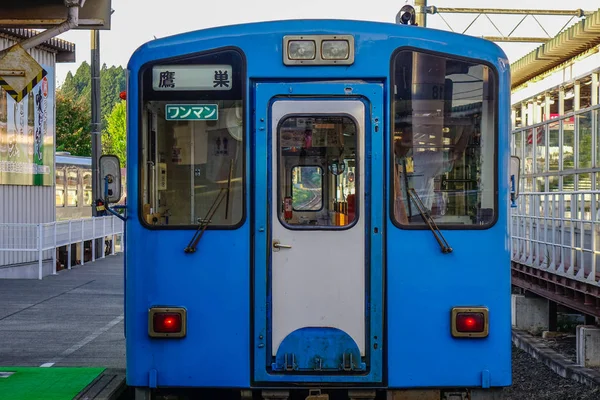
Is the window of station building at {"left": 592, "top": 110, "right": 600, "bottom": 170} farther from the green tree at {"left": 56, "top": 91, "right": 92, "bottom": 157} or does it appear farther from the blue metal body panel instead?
the green tree at {"left": 56, "top": 91, "right": 92, "bottom": 157}

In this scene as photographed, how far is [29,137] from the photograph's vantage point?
790 inches

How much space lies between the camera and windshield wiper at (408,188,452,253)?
6051 millimetres

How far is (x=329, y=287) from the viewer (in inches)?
239

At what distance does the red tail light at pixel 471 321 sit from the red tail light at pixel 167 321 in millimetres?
1624

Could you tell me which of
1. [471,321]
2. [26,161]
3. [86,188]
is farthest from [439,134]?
[86,188]

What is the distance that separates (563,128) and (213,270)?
1171 centimetres

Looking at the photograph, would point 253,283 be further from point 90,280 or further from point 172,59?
point 90,280

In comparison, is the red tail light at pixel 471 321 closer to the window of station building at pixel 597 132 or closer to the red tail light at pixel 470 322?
the red tail light at pixel 470 322

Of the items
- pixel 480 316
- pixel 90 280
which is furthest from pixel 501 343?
pixel 90 280

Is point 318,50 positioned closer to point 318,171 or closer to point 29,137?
point 318,171

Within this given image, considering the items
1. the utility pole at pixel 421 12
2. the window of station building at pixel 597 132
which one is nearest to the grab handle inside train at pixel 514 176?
the window of station building at pixel 597 132

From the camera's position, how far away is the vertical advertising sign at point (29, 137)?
19.0 meters

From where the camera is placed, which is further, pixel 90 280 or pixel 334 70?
pixel 90 280

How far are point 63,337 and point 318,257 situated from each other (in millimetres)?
6437
